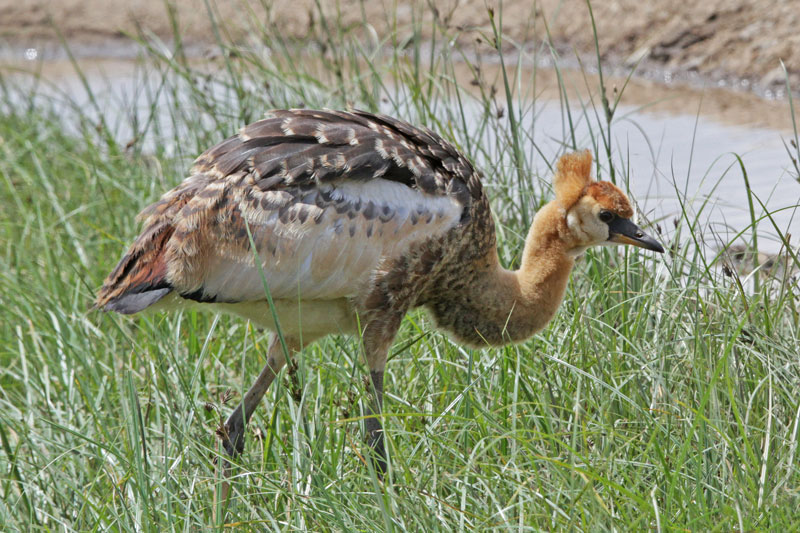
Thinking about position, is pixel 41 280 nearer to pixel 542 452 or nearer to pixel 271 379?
pixel 271 379

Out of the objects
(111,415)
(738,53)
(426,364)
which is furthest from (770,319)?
(738,53)

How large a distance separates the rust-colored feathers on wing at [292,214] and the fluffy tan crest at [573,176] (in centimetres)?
40

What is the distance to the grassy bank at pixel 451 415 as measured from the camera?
315 cm

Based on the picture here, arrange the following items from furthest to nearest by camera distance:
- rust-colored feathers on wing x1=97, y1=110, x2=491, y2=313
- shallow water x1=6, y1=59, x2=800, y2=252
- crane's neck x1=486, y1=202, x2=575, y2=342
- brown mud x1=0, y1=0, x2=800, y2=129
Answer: brown mud x1=0, y1=0, x2=800, y2=129, shallow water x1=6, y1=59, x2=800, y2=252, crane's neck x1=486, y1=202, x2=575, y2=342, rust-colored feathers on wing x1=97, y1=110, x2=491, y2=313

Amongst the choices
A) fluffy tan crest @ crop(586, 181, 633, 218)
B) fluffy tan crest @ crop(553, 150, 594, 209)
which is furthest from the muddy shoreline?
fluffy tan crest @ crop(586, 181, 633, 218)

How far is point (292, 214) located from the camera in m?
3.85

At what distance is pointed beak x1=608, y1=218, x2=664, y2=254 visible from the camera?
159 inches

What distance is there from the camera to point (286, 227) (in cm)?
385

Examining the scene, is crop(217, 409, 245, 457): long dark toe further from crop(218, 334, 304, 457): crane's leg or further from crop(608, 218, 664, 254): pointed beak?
crop(608, 218, 664, 254): pointed beak

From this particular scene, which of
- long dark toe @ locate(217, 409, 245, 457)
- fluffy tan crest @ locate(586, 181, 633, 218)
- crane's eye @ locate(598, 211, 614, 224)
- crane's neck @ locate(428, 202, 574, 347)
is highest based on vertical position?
fluffy tan crest @ locate(586, 181, 633, 218)

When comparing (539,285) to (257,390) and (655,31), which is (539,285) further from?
(655,31)

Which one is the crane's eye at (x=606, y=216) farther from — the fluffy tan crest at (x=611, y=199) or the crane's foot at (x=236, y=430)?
the crane's foot at (x=236, y=430)

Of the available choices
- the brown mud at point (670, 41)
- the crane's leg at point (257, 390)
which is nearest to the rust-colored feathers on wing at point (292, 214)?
the crane's leg at point (257, 390)

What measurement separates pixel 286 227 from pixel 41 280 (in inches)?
81.5
